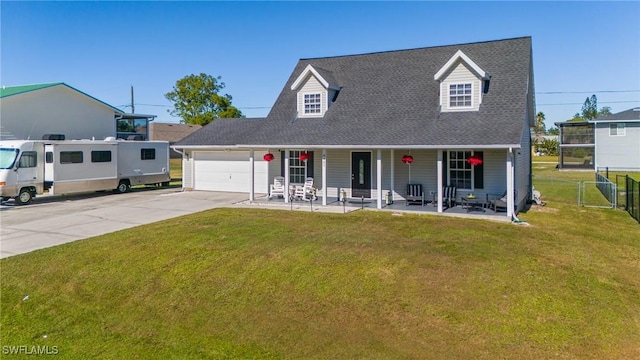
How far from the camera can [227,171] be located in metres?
23.1

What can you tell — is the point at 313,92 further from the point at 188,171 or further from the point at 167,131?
the point at 167,131

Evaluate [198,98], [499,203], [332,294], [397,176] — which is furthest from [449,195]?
[198,98]

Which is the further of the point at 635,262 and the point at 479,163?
the point at 479,163

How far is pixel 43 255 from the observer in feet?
35.0

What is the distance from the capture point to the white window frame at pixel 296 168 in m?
19.4

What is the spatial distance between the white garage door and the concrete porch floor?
3280 millimetres

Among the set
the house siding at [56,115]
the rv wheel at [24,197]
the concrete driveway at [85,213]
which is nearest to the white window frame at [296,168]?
the concrete driveway at [85,213]

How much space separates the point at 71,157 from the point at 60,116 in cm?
750

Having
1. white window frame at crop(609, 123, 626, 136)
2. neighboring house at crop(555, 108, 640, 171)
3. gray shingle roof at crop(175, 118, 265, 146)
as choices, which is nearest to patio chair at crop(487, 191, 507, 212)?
gray shingle roof at crop(175, 118, 265, 146)

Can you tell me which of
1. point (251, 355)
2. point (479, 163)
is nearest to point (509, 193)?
point (479, 163)

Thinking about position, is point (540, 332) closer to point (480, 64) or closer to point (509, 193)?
point (509, 193)

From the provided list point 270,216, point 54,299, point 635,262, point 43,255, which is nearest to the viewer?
point 54,299

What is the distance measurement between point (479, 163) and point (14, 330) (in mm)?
13866

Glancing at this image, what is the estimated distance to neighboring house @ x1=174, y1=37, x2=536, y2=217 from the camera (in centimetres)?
1533
